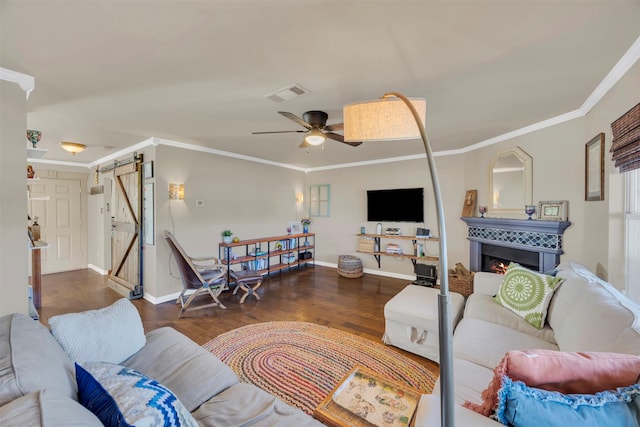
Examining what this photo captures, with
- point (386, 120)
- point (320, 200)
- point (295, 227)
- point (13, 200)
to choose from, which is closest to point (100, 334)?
point (13, 200)

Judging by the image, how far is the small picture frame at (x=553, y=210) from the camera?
2.82m

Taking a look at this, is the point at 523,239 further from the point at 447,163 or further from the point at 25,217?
the point at 25,217

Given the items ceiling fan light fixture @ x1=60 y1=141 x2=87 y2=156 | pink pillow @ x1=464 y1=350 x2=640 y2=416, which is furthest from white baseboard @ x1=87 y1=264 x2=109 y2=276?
pink pillow @ x1=464 y1=350 x2=640 y2=416

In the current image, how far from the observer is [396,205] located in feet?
16.6

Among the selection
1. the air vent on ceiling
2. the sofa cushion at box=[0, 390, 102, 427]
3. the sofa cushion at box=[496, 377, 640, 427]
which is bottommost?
the sofa cushion at box=[496, 377, 640, 427]

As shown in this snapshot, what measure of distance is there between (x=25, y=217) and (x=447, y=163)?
17.0ft

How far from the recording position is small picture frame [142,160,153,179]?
3.79 m

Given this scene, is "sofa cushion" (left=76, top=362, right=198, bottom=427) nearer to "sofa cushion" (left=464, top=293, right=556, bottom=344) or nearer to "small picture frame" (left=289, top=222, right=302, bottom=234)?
"sofa cushion" (left=464, top=293, right=556, bottom=344)

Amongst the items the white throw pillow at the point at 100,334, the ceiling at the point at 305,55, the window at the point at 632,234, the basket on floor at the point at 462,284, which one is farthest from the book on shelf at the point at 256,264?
the window at the point at 632,234

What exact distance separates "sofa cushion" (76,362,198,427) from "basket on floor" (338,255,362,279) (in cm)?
430

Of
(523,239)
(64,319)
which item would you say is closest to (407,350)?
(523,239)

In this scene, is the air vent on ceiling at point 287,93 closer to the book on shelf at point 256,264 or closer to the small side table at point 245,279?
the small side table at point 245,279

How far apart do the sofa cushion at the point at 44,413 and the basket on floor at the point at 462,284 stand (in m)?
4.02

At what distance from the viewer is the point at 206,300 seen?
150 inches
